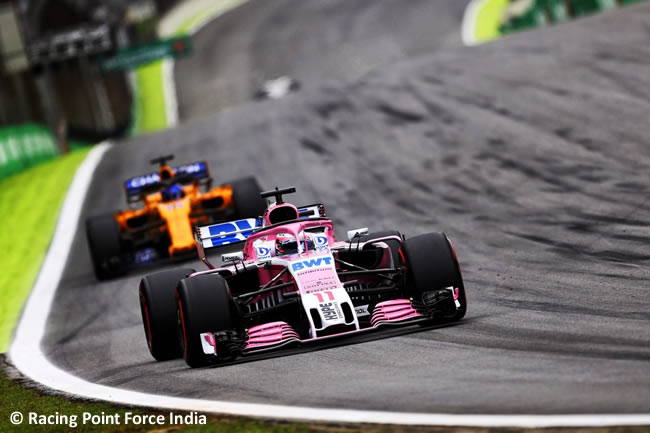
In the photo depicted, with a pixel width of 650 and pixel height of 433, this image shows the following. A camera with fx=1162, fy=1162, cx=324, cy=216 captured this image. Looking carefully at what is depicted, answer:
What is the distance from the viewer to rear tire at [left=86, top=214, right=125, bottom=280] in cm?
1820

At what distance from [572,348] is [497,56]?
21.7 m

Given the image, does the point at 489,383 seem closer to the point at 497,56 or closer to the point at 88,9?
the point at 497,56

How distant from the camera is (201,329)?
10008 millimetres

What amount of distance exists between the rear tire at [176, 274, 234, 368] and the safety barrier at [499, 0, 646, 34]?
28688mm

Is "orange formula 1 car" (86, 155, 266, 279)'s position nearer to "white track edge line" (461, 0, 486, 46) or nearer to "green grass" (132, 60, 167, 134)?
"green grass" (132, 60, 167, 134)

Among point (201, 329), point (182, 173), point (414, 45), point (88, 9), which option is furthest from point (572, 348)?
point (88, 9)

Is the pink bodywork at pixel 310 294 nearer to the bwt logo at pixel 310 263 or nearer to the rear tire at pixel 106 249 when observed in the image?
the bwt logo at pixel 310 263

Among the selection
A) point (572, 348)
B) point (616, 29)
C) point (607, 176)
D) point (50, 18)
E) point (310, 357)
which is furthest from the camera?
point (50, 18)

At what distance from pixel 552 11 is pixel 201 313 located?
32251mm

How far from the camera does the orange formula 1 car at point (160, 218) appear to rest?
18234 mm

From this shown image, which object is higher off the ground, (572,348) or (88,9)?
(88,9)

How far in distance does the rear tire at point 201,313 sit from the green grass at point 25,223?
5026mm

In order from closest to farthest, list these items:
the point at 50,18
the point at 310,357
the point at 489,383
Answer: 1. the point at 489,383
2. the point at 310,357
3. the point at 50,18

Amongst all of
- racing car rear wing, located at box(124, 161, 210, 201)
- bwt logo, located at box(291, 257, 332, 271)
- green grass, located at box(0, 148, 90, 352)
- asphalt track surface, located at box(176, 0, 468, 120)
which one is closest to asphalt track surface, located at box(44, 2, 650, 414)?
green grass, located at box(0, 148, 90, 352)
